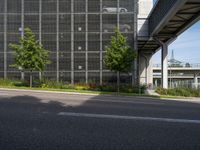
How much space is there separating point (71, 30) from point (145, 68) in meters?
24.0

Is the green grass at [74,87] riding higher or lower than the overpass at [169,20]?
lower

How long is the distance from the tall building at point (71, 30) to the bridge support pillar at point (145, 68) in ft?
67.7

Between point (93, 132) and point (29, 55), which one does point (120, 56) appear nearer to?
point (29, 55)

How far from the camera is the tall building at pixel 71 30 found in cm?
4103

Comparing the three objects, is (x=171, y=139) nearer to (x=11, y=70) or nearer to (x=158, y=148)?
(x=158, y=148)

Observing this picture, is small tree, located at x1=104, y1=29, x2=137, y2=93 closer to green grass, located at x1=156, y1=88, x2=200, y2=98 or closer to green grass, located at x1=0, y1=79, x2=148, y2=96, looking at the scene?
green grass, located at x1=0, y1=79, x2=148, y2=96

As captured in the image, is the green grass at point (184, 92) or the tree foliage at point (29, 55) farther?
the tree foliage at point (29, 55)

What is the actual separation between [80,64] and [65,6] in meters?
8.26

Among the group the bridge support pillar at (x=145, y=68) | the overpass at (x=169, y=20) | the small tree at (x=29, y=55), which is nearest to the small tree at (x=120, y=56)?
the overpass at (x=169, y=20)

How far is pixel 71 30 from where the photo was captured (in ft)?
137

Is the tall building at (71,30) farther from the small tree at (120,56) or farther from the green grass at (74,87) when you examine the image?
the small tree at (120,56)

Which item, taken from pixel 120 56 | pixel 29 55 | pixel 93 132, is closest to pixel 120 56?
pixel 120 56

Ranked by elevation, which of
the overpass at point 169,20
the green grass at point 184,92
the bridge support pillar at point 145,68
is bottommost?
the green grass at point 184,92

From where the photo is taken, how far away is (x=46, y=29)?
138 feet
